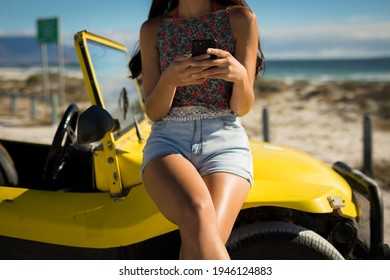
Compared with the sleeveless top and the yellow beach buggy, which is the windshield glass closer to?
the yellow beach buggy

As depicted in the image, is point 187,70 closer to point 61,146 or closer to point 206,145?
point 206,145

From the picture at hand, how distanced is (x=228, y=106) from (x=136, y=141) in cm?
69

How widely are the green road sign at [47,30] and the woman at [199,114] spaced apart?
10571mm

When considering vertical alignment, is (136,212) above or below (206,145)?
below

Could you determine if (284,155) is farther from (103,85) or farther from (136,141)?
(103,85)

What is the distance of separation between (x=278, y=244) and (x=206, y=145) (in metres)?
0.55

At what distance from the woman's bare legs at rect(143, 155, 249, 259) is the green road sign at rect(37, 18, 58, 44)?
11.2 meters

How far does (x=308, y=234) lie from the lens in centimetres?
186

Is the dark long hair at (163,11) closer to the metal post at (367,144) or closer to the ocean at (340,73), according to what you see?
A: the metal post at (367,144)

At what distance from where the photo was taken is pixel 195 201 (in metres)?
1.47

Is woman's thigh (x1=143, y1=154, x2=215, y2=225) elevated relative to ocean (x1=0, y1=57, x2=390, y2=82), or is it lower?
elevated

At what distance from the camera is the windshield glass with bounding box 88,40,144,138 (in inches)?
92.2

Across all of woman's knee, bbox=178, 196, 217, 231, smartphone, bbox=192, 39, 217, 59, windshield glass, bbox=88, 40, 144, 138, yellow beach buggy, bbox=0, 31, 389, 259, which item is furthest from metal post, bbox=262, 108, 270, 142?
woman's knee, bbox=178, 196, 217, 231

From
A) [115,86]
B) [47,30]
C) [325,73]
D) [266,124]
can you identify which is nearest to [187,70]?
[115,86]
